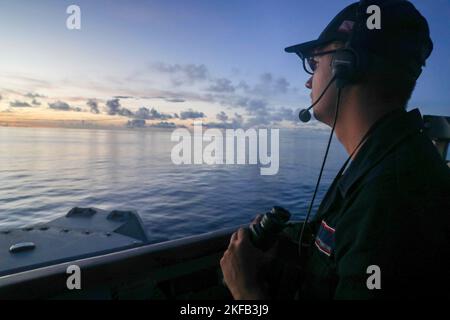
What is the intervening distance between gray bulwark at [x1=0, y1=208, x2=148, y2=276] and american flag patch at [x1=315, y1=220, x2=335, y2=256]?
1.54m

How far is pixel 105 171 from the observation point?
12.7m

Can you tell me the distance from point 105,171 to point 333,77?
42.4 feet

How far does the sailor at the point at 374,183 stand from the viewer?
59 centimetres

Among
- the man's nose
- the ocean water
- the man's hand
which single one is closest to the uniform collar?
the man's hand

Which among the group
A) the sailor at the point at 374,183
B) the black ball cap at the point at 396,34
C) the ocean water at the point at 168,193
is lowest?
the ocean water at the point at 168,193

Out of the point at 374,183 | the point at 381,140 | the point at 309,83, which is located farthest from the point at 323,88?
the point at 374,183

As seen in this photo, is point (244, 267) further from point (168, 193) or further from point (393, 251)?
point (168, 193)

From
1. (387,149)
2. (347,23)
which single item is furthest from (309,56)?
(387,149)

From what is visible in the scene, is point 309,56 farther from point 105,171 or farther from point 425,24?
point 105,171

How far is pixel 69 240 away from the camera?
2.68 m

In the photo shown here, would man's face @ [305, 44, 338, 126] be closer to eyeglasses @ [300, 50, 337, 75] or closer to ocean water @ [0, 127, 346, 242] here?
eyeglasses @ [300, 50, 337, 75]

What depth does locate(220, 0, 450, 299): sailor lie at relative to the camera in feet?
1.95

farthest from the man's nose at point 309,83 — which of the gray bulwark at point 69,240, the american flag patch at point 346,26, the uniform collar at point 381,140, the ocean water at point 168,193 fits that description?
the ocean water at point 168,193

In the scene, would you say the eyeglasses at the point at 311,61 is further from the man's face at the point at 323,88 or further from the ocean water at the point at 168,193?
the ocean water at the point at 168,193
